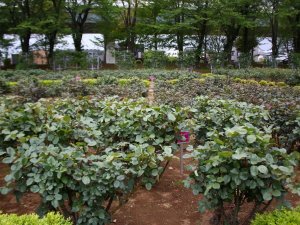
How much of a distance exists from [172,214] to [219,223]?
0.61 m

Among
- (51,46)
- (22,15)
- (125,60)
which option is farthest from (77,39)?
(125,60)

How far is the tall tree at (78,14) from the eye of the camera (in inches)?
751

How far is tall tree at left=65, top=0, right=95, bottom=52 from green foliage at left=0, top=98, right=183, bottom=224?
1701cm

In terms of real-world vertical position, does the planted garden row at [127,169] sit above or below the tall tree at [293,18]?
below

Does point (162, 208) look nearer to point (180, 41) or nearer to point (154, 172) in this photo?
point (154, 172)

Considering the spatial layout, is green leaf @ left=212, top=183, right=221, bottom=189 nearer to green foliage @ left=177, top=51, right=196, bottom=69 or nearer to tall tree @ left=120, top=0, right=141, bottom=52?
green foliage @ left=177, top=51, right=196, bottom=69

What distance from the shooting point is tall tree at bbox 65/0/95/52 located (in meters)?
19.1

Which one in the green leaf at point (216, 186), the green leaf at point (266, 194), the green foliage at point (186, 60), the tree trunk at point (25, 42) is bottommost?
the green leaf at point (266, 194)

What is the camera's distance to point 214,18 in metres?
18.9

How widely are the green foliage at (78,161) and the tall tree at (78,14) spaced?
17.0 m

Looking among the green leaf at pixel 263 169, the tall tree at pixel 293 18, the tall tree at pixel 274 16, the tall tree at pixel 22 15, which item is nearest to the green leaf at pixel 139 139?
the green leaf at pixel 263 169

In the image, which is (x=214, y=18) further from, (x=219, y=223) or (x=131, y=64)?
(x=219, y=223)

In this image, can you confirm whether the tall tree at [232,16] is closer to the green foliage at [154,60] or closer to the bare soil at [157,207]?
the green foliage at [154,60]

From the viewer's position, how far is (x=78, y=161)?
2279mm
